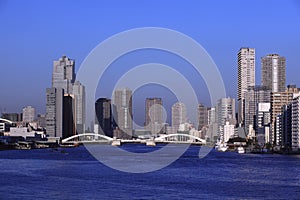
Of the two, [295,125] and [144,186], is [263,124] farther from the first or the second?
[144,186]

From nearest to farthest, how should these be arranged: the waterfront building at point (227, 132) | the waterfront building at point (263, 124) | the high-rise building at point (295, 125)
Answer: the high-rise building at point (295, 125), the waterfront building at point (263, 124), the waterfront building at point (227, 132)

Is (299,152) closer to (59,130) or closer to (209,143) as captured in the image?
(209,143)

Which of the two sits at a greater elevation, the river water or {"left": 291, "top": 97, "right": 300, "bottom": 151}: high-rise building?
{"left": 291, "top": 97, "right": 300, "bottom": 151}: high-rise building

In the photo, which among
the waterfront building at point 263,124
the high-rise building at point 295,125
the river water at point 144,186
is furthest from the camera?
the waterfront building at point 263,124

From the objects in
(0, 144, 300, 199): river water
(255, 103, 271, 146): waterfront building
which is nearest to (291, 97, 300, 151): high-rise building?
(255, 103, 271, 146): waterfront building

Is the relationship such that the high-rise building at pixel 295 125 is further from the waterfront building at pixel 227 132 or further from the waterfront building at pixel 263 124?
the waterfront building at pixel 227 132

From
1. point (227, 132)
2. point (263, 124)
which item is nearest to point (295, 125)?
point (263, 124)

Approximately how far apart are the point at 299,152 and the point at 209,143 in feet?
122

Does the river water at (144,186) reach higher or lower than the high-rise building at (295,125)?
lower

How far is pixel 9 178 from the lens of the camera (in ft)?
82.9

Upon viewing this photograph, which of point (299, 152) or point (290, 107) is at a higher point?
point (290, 107)

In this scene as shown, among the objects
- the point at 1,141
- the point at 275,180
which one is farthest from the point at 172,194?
the point at 1,141

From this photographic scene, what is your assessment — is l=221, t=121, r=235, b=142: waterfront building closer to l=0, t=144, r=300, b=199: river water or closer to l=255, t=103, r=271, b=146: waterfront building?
l=255, t=103, r=271, b=146: waterfront building

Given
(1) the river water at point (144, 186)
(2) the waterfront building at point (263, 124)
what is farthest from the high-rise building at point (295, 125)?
(1) the river water at point (144, 186)
